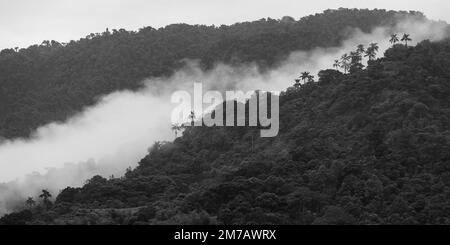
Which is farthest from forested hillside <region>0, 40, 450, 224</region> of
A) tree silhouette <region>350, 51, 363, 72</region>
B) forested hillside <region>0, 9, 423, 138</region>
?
forested hillside <region>0, 9, 423, 138</region>

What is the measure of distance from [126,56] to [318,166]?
177 feet

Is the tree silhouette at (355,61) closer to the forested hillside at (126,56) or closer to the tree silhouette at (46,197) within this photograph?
the forested hillside at (126,56)

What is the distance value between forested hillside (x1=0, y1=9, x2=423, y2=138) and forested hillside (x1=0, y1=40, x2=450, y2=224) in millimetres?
24920

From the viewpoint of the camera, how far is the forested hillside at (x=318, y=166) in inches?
2313

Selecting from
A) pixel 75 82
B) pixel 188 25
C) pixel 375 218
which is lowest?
pixel 375 218

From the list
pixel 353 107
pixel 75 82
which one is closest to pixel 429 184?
pixel 353 107

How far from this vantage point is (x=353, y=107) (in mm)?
77625

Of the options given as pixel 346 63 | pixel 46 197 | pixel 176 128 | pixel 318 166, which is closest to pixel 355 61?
pixel 346 63

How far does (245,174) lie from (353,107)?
14.5 m

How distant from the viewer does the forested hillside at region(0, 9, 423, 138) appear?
10994 centimetres

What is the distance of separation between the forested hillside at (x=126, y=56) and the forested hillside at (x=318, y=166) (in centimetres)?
2492

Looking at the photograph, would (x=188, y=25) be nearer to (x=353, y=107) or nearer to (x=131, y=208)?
(x=353, y=107)

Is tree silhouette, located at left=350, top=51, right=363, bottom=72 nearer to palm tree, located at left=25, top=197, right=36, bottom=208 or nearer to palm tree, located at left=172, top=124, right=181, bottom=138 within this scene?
palm tree, located at left=172, top=124, right=181, bottom=138

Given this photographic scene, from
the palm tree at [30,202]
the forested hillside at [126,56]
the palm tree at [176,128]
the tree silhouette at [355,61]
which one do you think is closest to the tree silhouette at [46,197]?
the palm tree at [30,202]
